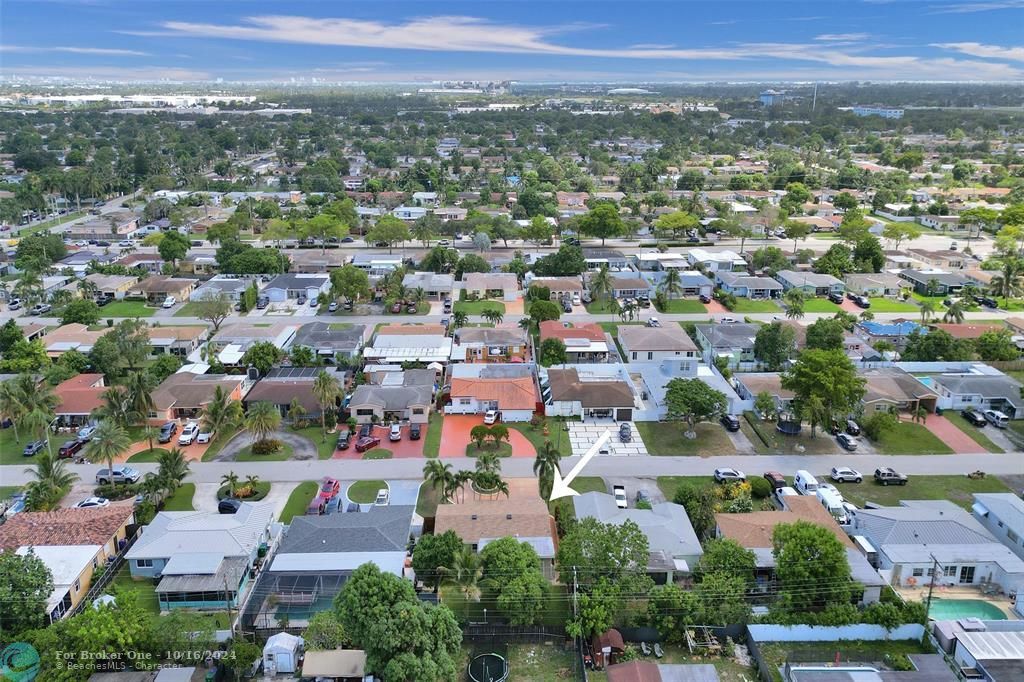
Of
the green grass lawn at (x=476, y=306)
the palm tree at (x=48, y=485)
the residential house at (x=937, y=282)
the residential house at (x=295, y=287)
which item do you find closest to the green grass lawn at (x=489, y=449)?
the palm tree at (x=48, y=485)

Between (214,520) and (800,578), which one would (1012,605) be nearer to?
(800,578)

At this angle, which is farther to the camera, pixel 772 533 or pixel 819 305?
pixel 819 305

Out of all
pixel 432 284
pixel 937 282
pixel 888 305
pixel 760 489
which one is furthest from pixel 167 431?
pixel 937 282

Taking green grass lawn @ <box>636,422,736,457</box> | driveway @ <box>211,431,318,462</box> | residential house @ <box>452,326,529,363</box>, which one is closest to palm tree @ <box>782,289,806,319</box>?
green grass lawn @ <box>636,422,736,457</box>

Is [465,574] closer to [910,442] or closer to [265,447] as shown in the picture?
[265,447]

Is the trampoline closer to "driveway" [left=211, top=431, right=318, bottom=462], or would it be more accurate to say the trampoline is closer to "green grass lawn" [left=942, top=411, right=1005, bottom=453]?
"driveway" [left=211, top=431, right=318, bottom=462]

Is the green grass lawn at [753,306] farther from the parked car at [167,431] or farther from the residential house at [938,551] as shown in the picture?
the parked car at [167,431]
